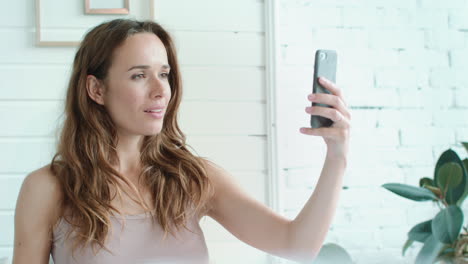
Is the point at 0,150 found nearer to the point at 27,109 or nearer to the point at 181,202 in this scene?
the point at 27,109

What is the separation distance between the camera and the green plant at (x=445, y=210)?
1.50m

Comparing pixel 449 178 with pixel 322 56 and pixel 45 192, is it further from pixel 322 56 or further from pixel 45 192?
pixel 45 192

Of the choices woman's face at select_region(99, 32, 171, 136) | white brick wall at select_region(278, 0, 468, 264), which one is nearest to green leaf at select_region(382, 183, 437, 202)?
white brick wall at select_region(278, 0, 468, 264)

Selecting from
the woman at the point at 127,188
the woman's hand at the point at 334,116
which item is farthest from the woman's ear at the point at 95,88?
the woman's hand at the point at 334,116

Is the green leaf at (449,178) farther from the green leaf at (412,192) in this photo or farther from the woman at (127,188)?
the woman at (127,188)

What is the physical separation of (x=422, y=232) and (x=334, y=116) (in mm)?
805

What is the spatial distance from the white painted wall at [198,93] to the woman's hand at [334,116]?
0.56 m

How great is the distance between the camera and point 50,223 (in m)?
1.26

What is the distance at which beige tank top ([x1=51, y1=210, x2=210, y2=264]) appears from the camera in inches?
48.6

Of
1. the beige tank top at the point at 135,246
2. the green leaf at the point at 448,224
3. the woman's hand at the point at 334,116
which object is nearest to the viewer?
the woman's hand at the point at 334,116

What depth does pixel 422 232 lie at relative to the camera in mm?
1624

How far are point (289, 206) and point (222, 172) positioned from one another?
0.38 m

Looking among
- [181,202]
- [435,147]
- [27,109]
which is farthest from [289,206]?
[27,109]

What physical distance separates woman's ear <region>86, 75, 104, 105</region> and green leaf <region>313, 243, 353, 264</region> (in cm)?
84
